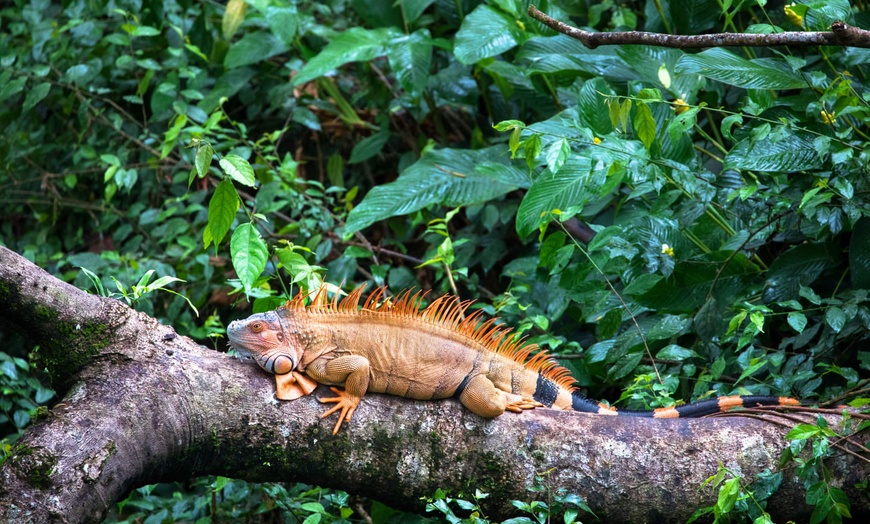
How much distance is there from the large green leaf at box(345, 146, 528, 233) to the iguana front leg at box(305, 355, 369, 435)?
1914mm

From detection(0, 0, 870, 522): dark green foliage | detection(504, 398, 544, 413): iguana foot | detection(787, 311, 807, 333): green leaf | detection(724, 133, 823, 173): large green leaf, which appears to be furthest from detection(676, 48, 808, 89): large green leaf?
detection(504, 398, 544, 413): iguana foot

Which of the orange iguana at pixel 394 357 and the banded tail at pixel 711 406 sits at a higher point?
the orange iguana at pixel 394 357

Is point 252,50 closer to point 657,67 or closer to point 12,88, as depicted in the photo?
point 12,88

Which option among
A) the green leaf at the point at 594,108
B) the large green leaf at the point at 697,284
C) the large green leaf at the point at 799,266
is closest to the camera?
the large green leaf at the point at 799,266

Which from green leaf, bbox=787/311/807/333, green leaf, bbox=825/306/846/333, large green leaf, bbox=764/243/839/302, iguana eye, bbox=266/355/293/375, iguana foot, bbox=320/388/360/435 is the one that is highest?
iguana eye, bbox=266/355/293/375

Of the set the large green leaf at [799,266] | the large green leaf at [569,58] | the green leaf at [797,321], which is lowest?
the large green leaf at [799,266]

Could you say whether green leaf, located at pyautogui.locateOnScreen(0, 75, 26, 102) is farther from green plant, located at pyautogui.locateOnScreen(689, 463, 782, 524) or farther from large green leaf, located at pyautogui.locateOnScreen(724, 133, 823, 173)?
green plant, located at pyautogui.locateOnScreen(689, 463, 782, 524)

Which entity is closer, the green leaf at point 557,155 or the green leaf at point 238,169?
the green leaf at point 238,169

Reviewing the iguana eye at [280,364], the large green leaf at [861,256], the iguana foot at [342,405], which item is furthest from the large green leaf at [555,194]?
the iguana eye at [280,364]

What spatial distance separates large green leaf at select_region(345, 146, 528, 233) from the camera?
530 centimetres

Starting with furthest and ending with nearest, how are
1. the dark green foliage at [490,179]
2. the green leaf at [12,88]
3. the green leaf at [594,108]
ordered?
the green leaf at [12,88] → the green leaf at [594,108] → the dark green foliage at [490,179]

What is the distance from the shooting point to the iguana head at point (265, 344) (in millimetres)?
3354

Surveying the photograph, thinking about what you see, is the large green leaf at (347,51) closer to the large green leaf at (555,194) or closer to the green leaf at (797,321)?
the large green leaf at (555,194)

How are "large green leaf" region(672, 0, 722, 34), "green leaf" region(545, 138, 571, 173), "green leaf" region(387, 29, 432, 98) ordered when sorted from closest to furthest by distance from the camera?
"green leaf" region(545, 138, 571, 173)
"large green leaf" region(672, 0, 722, 34)
"green leaf" region(387, 29, 432, 98)
